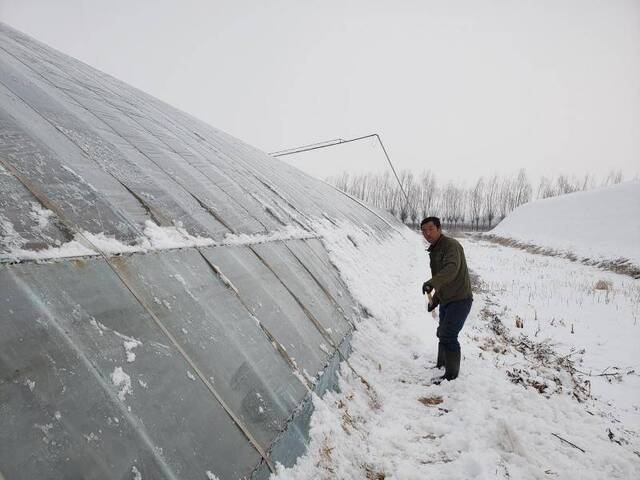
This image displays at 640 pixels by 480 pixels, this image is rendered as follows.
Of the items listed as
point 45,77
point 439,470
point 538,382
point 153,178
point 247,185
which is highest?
point 45,77

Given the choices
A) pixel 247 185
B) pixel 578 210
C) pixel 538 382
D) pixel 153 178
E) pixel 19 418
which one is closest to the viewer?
pixel 19 418

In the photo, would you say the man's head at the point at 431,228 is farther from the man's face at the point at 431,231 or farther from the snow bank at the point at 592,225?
the snow bank at the point at 592,225

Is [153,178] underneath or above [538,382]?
above

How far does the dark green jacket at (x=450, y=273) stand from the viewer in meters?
3.92

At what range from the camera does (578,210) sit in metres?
29.2

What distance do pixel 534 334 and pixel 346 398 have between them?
4926 mm

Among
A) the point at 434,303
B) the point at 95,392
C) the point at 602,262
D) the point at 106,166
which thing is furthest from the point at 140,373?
the point at 602,262

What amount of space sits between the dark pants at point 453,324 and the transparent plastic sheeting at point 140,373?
6.05 ft

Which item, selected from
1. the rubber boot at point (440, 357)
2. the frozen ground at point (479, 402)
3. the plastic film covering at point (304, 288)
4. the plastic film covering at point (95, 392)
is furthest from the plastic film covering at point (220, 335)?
the rubber boot at point (440, 357)

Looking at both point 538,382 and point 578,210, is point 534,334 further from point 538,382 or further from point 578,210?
point 578,210

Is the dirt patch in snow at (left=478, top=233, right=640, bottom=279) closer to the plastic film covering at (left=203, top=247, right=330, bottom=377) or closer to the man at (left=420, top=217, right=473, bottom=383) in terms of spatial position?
the man at (left=420, top=217, right=473, bottom=383)

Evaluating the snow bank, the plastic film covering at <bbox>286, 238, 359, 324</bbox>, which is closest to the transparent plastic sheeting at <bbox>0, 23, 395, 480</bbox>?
the plastic film covering at <bbox>286, 238, 359, 324</bbox>

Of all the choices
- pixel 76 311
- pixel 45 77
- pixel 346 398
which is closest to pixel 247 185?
pixel 45 77

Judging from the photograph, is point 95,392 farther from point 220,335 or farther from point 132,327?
point 220,335
